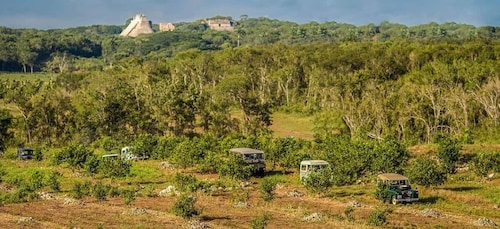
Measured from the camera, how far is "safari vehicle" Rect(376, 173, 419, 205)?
31.8 metres

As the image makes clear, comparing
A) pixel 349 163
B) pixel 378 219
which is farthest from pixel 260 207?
pixel 349 163

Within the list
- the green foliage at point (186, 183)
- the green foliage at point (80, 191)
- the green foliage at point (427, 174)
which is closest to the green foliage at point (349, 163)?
the green foliage at point (427, 174)

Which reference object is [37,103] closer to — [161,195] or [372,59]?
[161,195]

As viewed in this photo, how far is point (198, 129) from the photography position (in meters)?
75.6

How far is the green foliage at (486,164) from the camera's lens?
38.1 m

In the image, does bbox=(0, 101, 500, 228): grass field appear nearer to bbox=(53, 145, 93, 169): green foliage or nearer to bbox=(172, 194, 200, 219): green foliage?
bbox=(172, 194, 200, 219): green foliage

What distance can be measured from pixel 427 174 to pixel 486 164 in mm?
5747

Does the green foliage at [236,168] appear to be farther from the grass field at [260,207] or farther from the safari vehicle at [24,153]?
the safari vehicle at [24,153]

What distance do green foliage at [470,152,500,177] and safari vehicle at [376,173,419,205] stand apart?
734 centimetres

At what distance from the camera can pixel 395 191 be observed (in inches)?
1264

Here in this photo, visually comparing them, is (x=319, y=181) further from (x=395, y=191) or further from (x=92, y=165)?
(x=92, y=165)

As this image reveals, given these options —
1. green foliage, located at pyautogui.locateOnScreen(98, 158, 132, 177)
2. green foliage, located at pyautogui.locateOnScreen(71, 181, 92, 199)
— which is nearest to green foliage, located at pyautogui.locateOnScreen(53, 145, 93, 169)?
green foliage, located at pyautogui.locateOnScreen(98, 158, 132, 177)

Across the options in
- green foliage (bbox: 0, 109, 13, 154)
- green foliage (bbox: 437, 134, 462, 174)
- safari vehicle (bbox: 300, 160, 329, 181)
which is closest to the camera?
safari vehicle (bbox: 300, 160, 329, 181)

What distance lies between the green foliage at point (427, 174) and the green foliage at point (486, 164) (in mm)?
4097
